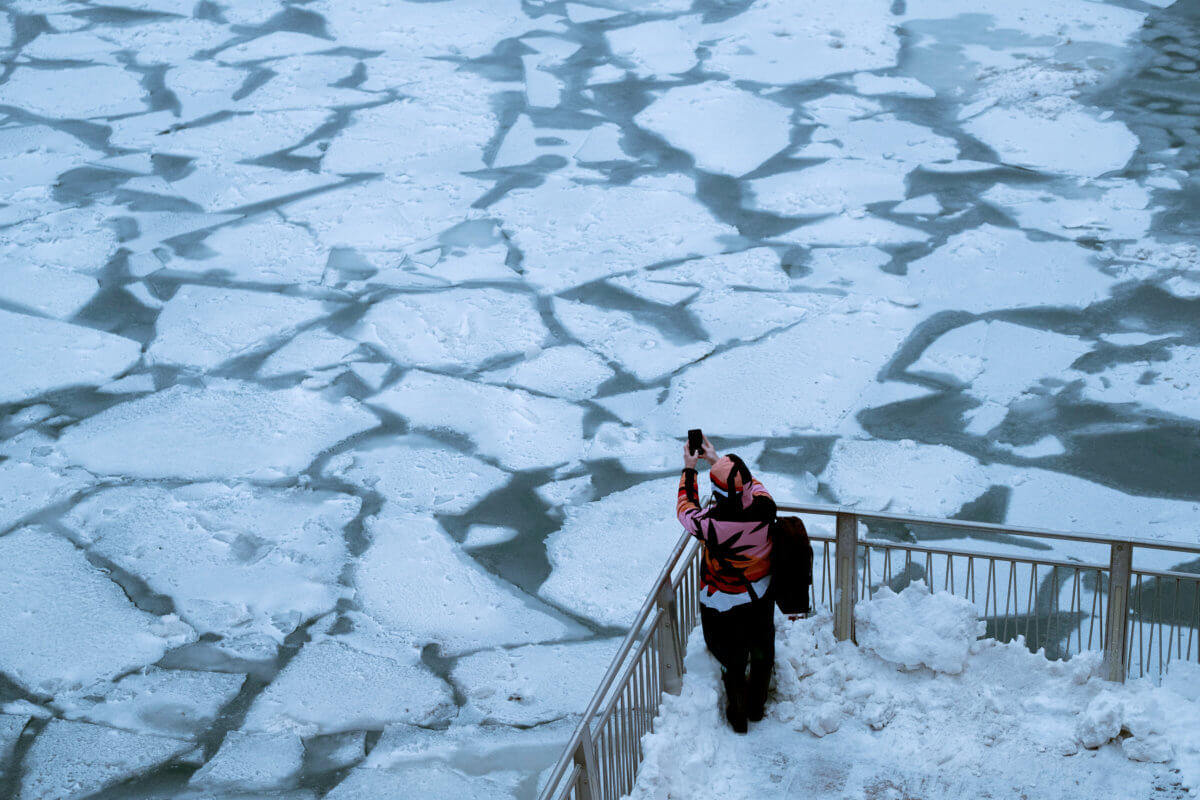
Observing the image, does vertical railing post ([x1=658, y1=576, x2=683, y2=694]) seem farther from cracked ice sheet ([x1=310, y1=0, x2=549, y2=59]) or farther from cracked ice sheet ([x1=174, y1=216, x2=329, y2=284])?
cracked ice sheet ([x1=310, y1=0, x2=549, y2=59])

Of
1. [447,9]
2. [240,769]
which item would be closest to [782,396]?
[240,769]

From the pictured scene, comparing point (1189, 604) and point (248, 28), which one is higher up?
point (248, 28)

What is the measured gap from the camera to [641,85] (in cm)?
991

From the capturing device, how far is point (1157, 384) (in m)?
5.90

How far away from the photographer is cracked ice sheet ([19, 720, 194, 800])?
4008 millimetres

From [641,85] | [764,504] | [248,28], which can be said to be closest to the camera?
[764,504]

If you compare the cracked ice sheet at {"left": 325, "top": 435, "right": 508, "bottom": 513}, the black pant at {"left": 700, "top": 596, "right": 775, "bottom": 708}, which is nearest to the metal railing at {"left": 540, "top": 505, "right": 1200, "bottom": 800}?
the black pant at {"left": 700, "top": 596, "right": 775, "bottom": 708}

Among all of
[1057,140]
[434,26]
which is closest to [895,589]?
[1057,140]

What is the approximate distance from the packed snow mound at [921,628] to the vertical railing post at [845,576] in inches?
1.8

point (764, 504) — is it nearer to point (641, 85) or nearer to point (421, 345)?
point (421, 345)

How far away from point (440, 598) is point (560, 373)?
1838 millimetres

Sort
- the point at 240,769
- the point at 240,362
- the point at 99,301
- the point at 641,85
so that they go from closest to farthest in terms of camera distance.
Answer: the point at 240,769 → the point at 240,362 → the point at 99,301 → the point at 641,85

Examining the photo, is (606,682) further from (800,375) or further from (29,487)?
(29,487)

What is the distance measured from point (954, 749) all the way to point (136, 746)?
276cm
